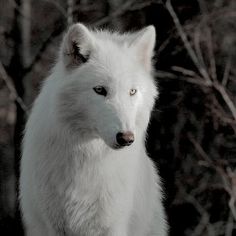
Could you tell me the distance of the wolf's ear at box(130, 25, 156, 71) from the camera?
6633 mm

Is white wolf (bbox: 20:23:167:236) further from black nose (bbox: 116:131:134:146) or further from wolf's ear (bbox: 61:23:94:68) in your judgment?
black nose (bbox: 116:131:134:146)

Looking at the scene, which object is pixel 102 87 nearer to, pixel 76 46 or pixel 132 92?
pixel 132 92

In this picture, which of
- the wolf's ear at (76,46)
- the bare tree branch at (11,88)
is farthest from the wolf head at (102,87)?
the bare tree branch at (11,88)

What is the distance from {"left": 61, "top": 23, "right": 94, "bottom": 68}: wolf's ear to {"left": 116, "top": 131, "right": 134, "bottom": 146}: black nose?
84 cm

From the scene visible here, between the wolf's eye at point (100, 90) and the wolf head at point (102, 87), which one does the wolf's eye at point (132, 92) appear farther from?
the wolf's eye at point (100, 90)

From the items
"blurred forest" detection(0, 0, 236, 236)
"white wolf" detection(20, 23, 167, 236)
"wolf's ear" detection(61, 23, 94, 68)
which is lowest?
"blurred forest" detection(0, 0, 236, 236)

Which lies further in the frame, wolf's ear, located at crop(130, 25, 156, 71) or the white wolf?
wolf's ear, located at crop(130, 25, 156, 71)

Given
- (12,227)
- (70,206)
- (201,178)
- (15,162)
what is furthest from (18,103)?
(70,206)

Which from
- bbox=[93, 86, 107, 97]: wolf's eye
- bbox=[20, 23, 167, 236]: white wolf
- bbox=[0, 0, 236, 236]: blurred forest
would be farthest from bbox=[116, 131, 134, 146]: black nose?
bbox=[0, 0, 236, 236]: blurred forest

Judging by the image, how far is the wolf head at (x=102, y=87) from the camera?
20.2ft

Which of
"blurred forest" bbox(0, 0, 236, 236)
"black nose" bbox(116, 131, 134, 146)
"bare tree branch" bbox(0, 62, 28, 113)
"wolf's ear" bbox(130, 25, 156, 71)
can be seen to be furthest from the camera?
"blurred forest" bbox(0, 0, 236, 236)

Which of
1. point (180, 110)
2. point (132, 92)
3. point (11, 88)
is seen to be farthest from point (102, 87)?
point (180, 110)

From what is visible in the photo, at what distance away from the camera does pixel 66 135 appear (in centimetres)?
649

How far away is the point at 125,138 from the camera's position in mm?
5875
